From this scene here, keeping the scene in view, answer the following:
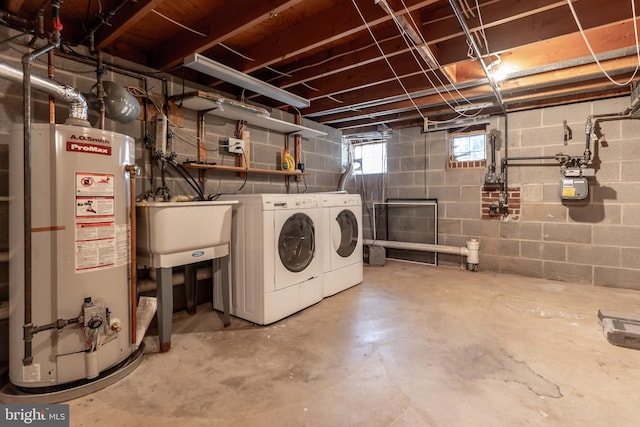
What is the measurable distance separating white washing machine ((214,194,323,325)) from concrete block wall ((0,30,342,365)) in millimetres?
578

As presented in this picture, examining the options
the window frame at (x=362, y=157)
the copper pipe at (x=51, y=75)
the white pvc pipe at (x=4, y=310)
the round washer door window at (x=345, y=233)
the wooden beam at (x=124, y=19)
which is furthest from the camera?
the window frame at (x=362, y=157)

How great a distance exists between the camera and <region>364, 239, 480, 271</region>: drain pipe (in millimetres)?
4074

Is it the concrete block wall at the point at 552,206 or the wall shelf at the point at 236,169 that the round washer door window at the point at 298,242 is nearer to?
the wall shelf at the point at 236,169

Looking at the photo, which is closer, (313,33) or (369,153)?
(313,33)

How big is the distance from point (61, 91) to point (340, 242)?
2498 millimetres

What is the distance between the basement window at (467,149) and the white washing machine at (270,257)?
8.41 ft

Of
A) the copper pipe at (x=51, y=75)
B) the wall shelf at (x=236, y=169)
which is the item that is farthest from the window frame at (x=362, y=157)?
the copper pipe at (x=51, y=75)

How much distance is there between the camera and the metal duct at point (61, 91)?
1627 millimetres

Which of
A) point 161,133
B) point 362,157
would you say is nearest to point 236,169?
point 161,133

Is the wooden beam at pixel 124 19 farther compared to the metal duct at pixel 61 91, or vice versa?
the wooden beam at pixel 124 19

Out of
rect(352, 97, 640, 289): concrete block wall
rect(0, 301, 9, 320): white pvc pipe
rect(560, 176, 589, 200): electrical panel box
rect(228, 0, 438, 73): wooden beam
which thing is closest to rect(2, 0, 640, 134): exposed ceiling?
rect(228, 0, 438, 73): wooden beam

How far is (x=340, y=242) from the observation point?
3326mm

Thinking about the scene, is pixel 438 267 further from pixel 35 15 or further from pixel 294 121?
pixel 35 15

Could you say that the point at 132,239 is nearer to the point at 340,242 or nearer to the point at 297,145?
the point at 340,242
